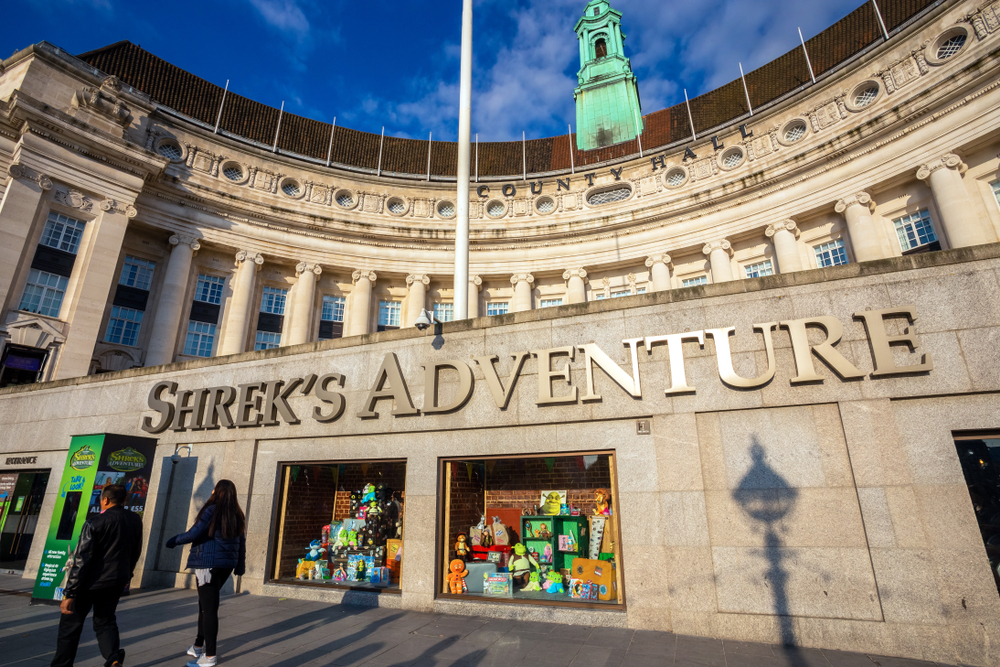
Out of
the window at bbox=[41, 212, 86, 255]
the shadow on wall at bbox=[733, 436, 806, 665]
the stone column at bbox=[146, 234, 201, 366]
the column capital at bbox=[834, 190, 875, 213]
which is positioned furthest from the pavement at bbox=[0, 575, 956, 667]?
the column capital at bbox=[834, 190, 875, 213]

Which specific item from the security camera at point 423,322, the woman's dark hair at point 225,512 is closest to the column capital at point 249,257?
the security camera at point 423,322

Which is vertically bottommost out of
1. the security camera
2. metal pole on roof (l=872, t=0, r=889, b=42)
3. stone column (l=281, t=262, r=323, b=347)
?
the security camera

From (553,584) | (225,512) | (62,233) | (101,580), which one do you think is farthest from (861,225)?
(62,233)

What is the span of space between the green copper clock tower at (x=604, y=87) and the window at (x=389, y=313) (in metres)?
19.8

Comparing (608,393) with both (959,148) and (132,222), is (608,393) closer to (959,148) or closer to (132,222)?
(959,148)

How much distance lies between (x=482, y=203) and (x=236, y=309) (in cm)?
1791

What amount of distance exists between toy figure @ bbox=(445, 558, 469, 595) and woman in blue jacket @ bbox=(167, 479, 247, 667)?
3.95 meters

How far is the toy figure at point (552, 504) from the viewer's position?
1067cm

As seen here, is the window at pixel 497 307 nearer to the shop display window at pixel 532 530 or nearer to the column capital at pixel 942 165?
the column capital at pixel 942 165

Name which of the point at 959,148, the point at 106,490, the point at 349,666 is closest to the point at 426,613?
the point at 349,666

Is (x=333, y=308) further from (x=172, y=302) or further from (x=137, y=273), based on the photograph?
(x=137, y=273)

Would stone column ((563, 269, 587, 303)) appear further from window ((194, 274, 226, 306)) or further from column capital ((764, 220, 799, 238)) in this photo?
window ((194, 274, 226, 306))

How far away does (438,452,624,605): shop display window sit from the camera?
9.03 meters

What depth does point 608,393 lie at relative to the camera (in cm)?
901
